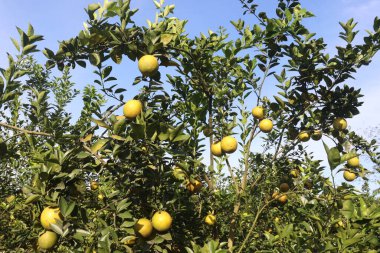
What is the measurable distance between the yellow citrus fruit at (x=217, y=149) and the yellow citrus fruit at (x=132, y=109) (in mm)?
1380

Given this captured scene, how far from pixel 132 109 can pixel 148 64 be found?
373mm

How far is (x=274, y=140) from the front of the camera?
508 cm

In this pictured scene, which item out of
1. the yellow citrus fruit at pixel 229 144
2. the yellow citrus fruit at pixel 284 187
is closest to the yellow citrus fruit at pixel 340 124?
the yellow citrus fruit at pixel 284 187

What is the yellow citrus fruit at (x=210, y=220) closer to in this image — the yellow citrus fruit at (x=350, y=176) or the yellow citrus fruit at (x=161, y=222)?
the yellow citrus fruit at (x=161, y=222)

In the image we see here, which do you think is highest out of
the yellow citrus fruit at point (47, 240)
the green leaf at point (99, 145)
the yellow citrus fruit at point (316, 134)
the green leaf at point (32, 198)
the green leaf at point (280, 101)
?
the green leaf at point (280, 101)

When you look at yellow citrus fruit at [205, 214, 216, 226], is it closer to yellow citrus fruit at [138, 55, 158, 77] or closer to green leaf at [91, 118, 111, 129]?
green leaf at [91, 118, 111, 129]

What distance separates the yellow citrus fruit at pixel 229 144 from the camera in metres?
3.56

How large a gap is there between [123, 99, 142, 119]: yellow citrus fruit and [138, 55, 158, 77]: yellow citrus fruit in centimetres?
26

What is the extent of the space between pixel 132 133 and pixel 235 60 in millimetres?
1872

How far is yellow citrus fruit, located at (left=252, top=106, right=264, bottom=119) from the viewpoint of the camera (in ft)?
13.3

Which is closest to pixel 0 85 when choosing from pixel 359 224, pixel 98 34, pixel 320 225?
pixel 98 34

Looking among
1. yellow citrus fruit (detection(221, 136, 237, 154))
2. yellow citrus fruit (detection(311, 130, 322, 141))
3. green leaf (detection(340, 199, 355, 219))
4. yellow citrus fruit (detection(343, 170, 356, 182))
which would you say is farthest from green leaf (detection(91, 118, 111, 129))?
yellow citrus fruit (detection(343, 170, 356, 182))

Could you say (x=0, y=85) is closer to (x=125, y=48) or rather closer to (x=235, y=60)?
(x=125, y=48)

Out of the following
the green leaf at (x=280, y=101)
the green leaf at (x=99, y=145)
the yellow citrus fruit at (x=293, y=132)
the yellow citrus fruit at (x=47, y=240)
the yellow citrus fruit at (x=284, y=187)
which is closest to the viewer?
the yellow citrus fruit at (x=47, y=240)
